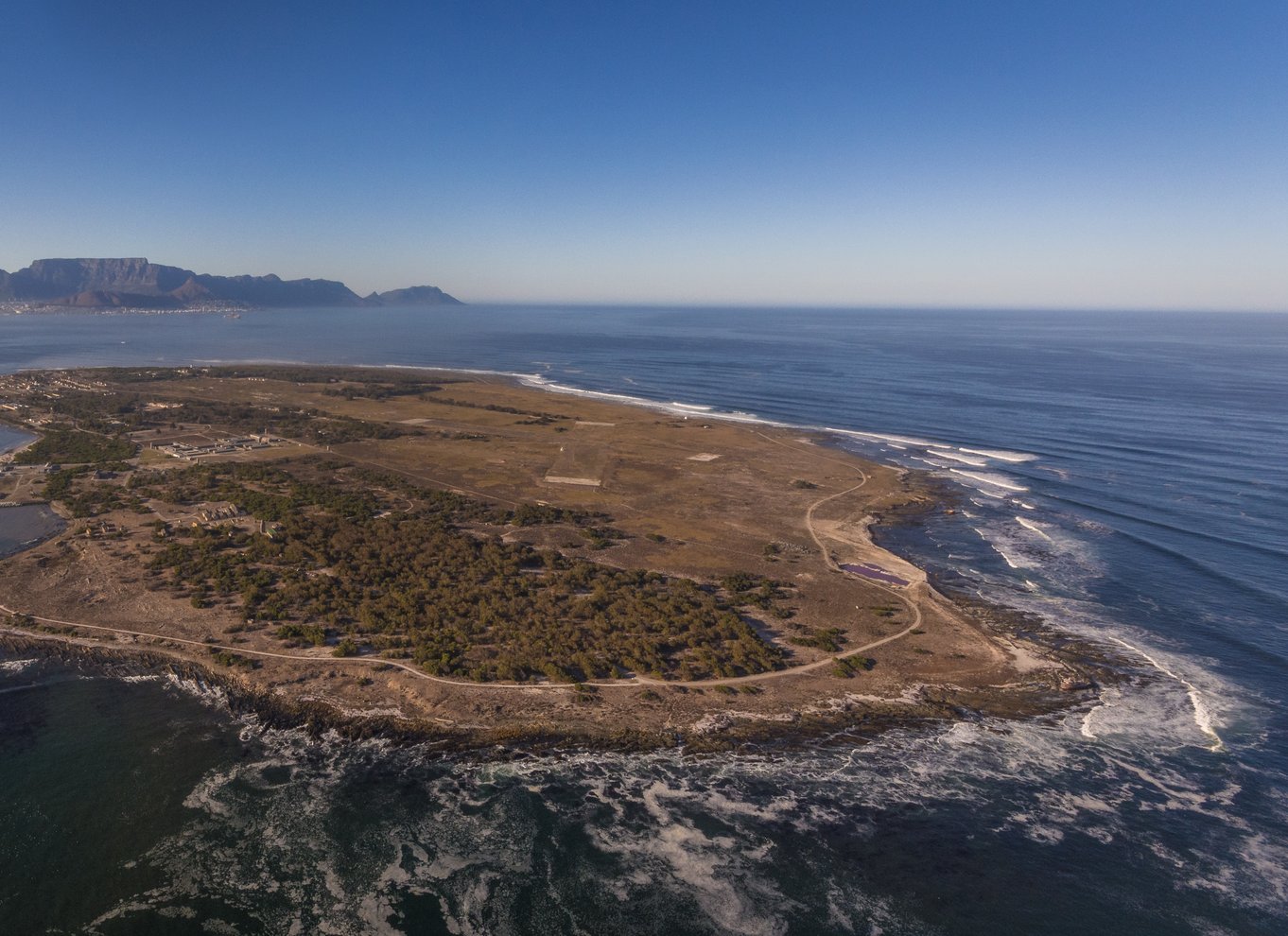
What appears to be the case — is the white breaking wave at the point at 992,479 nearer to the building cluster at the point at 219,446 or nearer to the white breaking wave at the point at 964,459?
the white breaking wave at the point at 964,459

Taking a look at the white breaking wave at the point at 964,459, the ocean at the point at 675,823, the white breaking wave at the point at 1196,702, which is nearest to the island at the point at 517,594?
the ocean at the point at 675,823

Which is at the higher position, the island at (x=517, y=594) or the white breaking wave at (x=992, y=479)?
the white breaking wave at (x=992, y=479)

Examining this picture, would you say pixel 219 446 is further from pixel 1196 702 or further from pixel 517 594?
pixel 1196 702

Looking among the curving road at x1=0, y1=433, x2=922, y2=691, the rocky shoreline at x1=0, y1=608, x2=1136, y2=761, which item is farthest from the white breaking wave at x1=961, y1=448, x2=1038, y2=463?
the curving road at x1=0, y1=433, x2=922, y2=691

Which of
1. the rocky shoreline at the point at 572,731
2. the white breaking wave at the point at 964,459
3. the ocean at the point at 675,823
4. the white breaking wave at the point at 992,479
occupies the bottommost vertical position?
the ocean at the point at 675,823

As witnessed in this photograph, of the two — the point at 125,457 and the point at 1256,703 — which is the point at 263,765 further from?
the point at 125,457

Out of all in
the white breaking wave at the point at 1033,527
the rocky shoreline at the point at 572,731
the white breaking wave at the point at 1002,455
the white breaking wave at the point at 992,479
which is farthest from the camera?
the white breaking wave at the point at 1002,455

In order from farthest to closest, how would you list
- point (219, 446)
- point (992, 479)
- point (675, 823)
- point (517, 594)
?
point (219, 446) < point (992, 479) < point (517, 594) < point (675, 823)

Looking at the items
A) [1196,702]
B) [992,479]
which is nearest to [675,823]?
[1196,702]

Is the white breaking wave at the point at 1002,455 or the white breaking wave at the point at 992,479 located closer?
the white breaking wave at the point at 992,479
